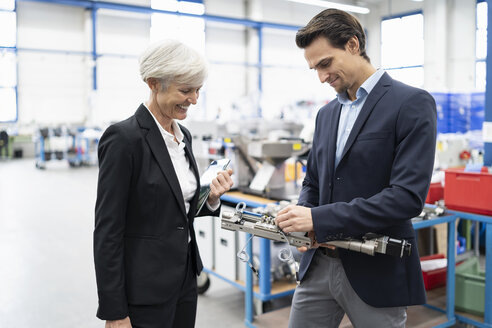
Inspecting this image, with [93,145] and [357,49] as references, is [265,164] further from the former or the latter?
[93,145]

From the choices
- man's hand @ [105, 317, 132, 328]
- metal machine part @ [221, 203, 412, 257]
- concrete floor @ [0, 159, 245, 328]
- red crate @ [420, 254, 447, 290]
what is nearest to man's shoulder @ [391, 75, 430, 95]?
metal machine part @ [221, 203, 412, 257]

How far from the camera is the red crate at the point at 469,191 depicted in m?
2.36

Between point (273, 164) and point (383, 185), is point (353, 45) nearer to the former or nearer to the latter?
point (383, 185)

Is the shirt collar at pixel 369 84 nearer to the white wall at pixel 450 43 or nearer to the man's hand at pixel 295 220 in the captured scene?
the man's hand at pixel 295 220

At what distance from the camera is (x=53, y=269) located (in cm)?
367

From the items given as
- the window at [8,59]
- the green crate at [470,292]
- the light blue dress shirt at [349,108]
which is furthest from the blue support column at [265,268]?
the window at [8,59]

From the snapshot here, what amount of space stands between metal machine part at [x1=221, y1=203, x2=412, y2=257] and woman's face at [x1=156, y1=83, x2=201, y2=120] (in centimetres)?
35

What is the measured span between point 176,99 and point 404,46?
46.8 feet

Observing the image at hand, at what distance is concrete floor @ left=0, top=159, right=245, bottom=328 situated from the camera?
2.84 m

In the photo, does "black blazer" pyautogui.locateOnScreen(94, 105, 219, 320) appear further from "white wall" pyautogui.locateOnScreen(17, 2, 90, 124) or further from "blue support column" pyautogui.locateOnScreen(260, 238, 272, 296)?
"white wall" pyautogui.locateOnScreen(17, 2, 90, 124)

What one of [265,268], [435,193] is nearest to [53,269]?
[265,268]

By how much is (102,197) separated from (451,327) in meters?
2.39

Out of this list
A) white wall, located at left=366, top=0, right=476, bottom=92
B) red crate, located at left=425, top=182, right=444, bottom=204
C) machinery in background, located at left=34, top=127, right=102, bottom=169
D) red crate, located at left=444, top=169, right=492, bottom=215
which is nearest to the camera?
red crate, located at left=444, top=169, right=492, bottom=215

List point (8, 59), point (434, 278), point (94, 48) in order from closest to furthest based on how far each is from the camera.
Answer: point (434, 278) < point (8, 59) < point (94, 48)
